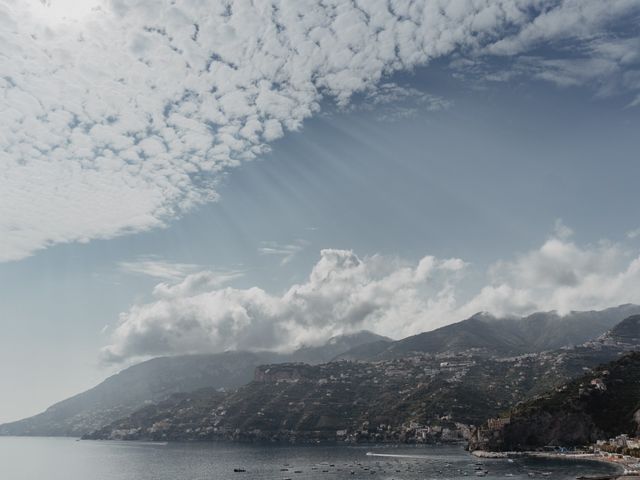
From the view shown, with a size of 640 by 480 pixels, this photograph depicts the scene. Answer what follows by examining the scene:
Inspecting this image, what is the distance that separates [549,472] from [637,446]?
4894cm

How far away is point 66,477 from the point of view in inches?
7653

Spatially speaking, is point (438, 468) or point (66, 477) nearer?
point (438, 468)

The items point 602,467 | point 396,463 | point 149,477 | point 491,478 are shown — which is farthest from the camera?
point 396,463

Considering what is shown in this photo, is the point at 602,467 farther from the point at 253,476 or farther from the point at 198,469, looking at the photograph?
the point at 198,469

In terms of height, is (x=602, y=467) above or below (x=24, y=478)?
below

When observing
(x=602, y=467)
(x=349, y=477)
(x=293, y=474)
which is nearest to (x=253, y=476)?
(x=293, y=474)

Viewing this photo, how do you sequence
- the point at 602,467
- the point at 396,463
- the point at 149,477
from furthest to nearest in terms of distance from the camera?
the point at 396,463
the point at 149,477
the point at 602,467

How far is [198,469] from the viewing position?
199 metres

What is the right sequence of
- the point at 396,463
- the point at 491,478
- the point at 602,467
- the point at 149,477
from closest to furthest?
the point at 491,478 < the point at 602,467 < the point at 149,477 < the point at 396,463

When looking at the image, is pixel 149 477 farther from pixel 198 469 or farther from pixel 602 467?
pixel 602 467

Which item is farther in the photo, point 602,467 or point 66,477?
point 66,477

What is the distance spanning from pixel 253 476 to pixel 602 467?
107246 millimetres

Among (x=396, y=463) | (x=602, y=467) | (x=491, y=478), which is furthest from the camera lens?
(x=396, y=463)

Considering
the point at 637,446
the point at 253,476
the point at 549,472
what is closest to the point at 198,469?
the point at 253,476
